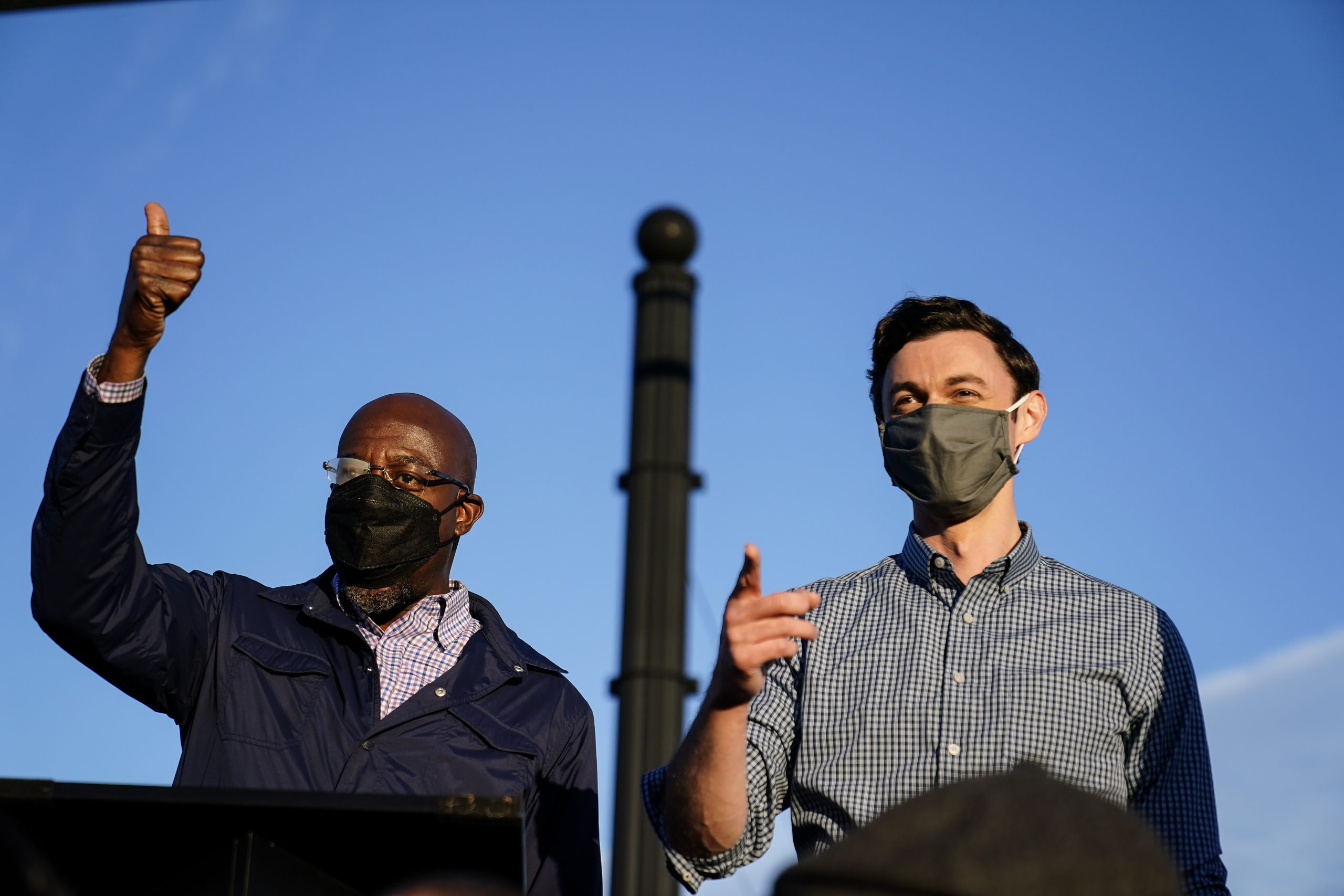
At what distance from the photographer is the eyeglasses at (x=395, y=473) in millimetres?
4703

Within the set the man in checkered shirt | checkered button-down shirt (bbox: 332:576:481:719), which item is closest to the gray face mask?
the man in checkered shirt

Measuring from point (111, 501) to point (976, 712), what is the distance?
7.29 ft

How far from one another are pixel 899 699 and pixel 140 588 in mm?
2041

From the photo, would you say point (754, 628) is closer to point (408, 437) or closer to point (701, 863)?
point (701, 863)

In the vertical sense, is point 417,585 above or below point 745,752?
above

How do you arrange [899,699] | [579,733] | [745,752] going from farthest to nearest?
[579,733] → [899,699] → [745,752]

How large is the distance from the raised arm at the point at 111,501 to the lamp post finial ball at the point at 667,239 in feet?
8.25

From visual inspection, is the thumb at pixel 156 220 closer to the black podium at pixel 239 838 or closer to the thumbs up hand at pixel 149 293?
the thumbs up hand at pixel 149 293

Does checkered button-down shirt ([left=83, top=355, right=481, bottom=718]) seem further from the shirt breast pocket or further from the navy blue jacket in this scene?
the shirt breast pocket

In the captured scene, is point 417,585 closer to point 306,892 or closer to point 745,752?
point 745,752

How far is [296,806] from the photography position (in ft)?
7.98

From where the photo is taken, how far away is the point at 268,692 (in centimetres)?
405

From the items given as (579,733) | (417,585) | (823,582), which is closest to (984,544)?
(823,582)

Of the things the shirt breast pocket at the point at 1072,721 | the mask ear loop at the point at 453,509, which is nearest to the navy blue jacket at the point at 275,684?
the mask ear loop at the point at 453,509
